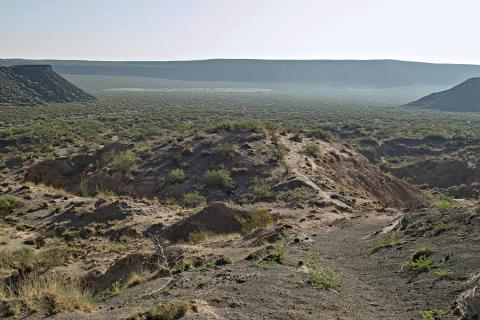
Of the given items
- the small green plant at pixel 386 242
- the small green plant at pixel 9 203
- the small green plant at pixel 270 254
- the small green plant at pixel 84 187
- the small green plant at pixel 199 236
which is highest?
the small green plant at pixel 386 242

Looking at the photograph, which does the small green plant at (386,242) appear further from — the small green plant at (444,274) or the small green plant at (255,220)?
the small green plant at (255,220)

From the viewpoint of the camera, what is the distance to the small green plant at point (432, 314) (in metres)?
6.71

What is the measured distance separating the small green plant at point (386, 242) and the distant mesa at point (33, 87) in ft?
245

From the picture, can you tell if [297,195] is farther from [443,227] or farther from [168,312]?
[168,312]

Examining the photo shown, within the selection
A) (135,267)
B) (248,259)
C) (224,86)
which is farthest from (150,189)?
(224,86)

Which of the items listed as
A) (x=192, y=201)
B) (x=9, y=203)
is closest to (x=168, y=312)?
(x=192, y=201)

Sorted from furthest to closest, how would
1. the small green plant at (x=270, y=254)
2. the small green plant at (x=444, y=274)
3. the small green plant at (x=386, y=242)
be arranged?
the small green plant at (x=386, y=242) < the small green plant at (x=270, y=254) < the small green plant at (x=444, y=274)

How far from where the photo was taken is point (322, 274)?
29.7 ft

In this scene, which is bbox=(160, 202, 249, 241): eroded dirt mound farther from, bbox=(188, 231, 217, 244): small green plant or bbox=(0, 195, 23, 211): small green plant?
bbox=(0, 195, 23, 211): small green plant

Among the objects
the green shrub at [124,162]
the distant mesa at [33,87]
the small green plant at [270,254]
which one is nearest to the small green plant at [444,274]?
the small green plant at [270,254]

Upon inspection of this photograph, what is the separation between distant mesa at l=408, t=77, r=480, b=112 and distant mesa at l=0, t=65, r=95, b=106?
2723 inches

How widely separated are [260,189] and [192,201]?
2.79 metres

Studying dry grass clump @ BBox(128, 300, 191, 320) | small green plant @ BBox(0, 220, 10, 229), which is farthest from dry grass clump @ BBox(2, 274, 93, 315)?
small green plant @ BBox(0, 220, 10, 229)

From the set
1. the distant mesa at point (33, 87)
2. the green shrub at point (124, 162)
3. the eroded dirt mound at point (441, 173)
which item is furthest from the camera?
the distant mesa at point (33, 87)
